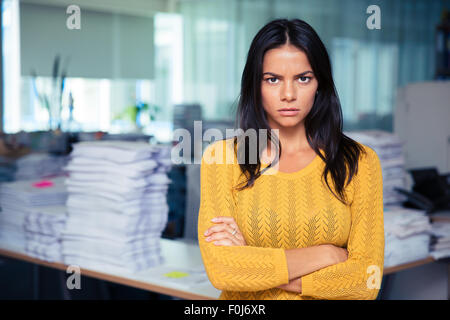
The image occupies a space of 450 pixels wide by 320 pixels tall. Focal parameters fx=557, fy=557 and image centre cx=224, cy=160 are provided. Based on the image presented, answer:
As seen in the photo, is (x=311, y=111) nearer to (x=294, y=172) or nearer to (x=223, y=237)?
(x=294, y=172)

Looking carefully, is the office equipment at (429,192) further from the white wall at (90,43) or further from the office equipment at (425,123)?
the white wall at (90,43)

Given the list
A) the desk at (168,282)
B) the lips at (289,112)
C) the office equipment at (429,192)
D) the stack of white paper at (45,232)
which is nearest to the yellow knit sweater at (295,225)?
the lips at (289,112)

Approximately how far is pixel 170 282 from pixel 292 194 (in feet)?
2.34

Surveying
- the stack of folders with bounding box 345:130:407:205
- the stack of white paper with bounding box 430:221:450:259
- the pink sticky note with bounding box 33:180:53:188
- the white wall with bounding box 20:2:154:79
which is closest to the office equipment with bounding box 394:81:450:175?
the stack of folders with bounding box 345:130:407:205

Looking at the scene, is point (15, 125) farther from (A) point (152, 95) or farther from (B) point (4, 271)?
(B) point (4, 271)

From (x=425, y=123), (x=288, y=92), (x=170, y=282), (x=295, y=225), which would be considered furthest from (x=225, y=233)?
(x=425, y=123)

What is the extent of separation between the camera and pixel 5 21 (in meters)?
Result: 6.73

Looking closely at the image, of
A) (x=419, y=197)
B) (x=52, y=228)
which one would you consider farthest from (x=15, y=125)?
(x=419, y=197)

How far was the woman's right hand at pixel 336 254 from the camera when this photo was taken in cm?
138

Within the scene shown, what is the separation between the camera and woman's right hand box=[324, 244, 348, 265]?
4.54ft

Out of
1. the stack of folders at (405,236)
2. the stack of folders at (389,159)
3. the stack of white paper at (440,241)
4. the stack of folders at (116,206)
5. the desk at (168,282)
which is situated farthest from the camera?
the stack of folders at (389,159)

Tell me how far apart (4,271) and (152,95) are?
18.4 feet

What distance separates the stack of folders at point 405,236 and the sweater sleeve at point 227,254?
3.31 ft

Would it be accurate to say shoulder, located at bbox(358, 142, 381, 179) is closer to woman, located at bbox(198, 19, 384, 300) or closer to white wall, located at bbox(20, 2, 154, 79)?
woman, located at bbox(198, 19, 384, 300)
